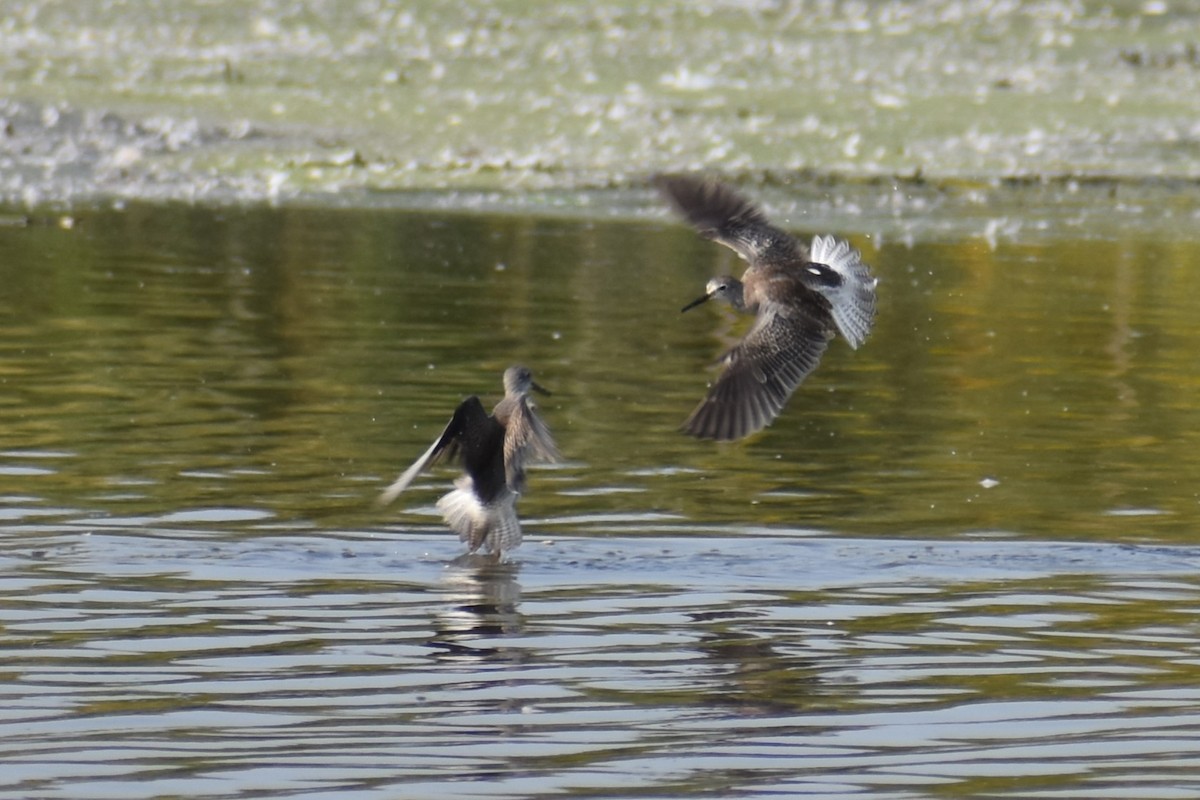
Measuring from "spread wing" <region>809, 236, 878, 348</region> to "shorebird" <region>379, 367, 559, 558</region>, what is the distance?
1329mm

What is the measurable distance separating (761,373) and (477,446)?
3.50 ft

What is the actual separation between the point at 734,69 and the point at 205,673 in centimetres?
2155

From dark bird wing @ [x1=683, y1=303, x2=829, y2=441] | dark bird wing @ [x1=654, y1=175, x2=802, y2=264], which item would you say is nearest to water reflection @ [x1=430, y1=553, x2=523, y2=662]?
dark bird wing @ [x1=683, y1=303, x2=829, y2=441]

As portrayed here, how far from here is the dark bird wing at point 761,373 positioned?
8.66 m

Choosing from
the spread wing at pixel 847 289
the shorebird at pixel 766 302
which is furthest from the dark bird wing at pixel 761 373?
the spread wing at pixel 847 289

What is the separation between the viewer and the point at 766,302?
9.31 meters

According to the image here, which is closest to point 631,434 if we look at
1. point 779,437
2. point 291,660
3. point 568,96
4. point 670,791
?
point 779,437

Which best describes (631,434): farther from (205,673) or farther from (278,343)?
(205,673)

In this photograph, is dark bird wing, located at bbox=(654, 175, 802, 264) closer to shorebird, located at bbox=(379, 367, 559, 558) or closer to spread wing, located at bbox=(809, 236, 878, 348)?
spread wing, located at bbox=(809, 236, 878, 348)

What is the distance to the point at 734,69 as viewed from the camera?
27453 mm

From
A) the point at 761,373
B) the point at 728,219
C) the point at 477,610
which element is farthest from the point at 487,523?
the point at 728,219

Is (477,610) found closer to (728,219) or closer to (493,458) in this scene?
(493,458)

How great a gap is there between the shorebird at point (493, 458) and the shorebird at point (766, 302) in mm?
607

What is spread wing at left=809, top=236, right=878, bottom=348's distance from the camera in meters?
9.52
